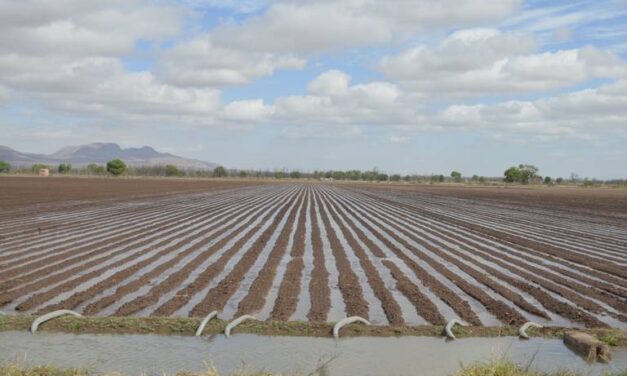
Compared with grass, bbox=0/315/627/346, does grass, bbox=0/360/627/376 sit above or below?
above

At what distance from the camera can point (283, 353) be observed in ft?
21.6

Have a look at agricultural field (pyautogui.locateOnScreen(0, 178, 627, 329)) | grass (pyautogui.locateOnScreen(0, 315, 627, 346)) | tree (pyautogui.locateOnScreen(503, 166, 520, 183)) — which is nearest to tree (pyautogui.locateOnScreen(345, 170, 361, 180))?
tree (pyautogui.locateOnScreen(503, 166, 520, 183))

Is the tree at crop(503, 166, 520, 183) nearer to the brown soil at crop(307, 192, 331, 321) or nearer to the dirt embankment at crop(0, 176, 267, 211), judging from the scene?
the dirt embankment at crop(0, 176, 267, 211)

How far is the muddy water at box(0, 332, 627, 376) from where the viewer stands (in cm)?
612

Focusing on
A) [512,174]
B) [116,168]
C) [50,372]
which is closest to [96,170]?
[116,168]

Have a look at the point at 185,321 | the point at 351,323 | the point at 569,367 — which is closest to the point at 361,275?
the point at 351,323

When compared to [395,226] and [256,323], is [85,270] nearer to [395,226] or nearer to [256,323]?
[256,323]

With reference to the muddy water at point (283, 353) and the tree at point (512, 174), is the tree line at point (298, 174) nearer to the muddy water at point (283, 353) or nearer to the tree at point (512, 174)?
the tree at point (512, 174)

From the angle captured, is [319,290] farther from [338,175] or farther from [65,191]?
[338,175]

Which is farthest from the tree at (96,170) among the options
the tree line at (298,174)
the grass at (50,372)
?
the grass at (50,372)

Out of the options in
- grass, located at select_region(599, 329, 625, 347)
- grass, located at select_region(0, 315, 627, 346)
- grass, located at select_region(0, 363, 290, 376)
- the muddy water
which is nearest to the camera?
grass, located at select_region(0, 363, 290, 376)

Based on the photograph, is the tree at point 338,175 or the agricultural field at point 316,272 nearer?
the agricultural field at point 316,272

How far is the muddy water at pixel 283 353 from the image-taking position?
612cm

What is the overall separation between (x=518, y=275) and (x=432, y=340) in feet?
17.3
